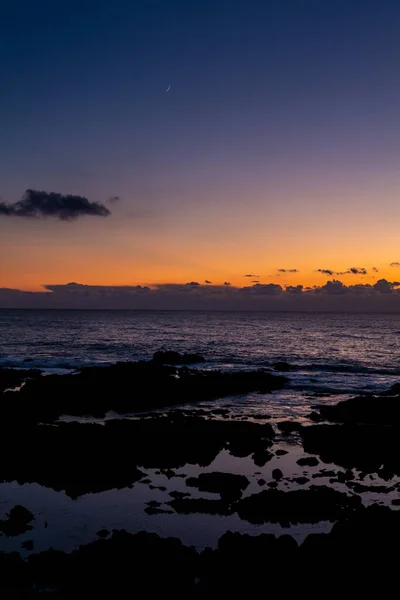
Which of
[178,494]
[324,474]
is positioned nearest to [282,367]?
[324,474]

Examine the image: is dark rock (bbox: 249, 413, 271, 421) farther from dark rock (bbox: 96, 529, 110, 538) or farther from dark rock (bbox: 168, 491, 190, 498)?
dark rock (bbox: 96, 529, 110, 538)

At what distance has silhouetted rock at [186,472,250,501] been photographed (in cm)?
1725

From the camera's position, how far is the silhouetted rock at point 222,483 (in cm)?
1725

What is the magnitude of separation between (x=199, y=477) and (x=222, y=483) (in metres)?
1.17

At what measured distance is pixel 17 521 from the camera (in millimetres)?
14625

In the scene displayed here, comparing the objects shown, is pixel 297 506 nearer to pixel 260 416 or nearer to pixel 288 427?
pixel 288 427

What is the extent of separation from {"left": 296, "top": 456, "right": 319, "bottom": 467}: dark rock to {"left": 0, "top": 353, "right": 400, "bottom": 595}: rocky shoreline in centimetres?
10

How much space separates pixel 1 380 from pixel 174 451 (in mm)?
28266

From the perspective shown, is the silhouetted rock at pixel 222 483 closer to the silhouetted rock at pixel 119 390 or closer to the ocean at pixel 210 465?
the ocean at pixel 210 465

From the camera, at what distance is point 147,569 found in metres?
11.8

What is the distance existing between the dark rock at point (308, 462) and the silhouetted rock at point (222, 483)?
3.99 metres

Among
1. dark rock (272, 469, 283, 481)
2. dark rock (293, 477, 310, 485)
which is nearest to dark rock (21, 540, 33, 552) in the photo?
dark rock (272, 469, 283, 481)

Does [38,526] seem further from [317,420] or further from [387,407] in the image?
[387,407]

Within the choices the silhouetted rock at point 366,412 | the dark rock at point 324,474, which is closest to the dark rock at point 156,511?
the dark rock at point 324,474
